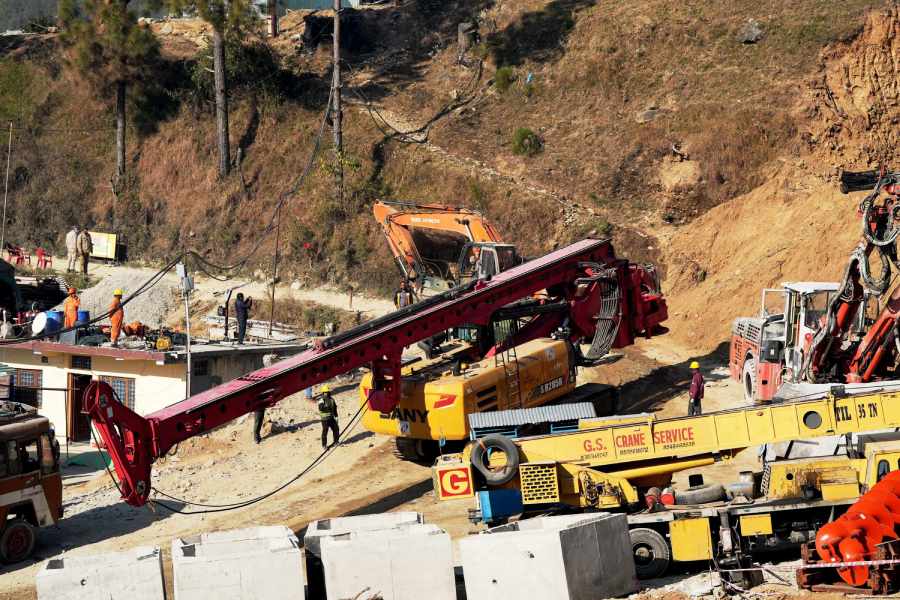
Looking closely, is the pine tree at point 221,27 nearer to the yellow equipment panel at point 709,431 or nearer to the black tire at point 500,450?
the black tire at point 500,450

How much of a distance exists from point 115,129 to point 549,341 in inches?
1424

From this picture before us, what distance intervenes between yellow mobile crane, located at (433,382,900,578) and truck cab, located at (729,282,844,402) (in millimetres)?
5453

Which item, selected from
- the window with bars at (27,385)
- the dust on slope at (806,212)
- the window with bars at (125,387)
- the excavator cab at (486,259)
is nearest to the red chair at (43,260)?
the window with bars at (27,385)

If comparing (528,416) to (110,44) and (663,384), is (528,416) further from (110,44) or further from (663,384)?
(110,44)

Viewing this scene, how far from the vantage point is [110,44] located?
5034cm

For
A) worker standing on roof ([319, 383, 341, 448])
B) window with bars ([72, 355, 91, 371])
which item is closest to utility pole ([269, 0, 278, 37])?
window with bars ([72, 355, 91, 371])

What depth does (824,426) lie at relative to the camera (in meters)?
16.4

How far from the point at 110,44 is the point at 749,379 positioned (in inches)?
1390

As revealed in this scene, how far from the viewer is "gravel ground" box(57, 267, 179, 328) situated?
1570 inches

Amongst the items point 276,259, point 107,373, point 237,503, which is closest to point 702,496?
point 237,503

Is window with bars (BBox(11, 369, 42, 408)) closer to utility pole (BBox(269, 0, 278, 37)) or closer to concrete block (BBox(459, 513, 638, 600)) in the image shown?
concrete block (BBox(459, 513, 638, 600))

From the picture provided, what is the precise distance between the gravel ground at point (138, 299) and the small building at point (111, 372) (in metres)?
9.06

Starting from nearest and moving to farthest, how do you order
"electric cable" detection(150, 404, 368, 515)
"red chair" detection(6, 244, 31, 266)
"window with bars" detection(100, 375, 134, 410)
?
"electric cable" detection(150, 404, 368, 515), "window with bars" detection(100, 375, 134, 410), "red chair" detection(6, 244, 31, 266)

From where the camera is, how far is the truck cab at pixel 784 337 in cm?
2295
